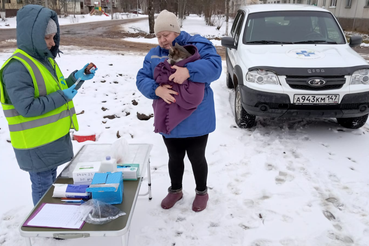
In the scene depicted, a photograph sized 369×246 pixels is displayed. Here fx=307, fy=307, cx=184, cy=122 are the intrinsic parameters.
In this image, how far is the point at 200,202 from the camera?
2928 mm

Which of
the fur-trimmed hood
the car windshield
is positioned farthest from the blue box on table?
the car windshield

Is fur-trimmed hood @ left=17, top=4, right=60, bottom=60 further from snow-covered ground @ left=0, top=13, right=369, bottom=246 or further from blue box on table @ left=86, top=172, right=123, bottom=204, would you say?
snow-covered ground @ left=0, top=13, right=369, bottom=246

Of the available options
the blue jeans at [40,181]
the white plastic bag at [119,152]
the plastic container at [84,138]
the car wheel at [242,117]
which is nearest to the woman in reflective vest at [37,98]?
A: the blue jeans at [40,181]

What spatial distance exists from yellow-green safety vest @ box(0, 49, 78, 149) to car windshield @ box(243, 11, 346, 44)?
11.9 ft

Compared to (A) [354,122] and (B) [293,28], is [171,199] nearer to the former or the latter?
(A) [354,122]

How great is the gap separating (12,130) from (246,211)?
2.11 m

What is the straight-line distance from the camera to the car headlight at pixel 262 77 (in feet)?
13.6

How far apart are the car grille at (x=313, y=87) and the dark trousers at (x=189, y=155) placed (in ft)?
6.32

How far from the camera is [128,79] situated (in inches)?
286

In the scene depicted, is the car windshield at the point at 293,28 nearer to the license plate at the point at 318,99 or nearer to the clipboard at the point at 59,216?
the license plate at the point at 318,99

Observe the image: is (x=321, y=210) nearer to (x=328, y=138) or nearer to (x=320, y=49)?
(x=328, y=138)

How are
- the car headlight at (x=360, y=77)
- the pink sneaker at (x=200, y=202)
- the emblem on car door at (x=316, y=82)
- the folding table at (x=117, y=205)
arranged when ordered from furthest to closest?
the car headlight at (x=360, y=77) → the emblem on car door at (x=316, y=82) → the pink sneaker at (x=200, y=202) → the folding table at (x=117, y=205)

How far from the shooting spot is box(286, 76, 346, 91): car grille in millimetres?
3998

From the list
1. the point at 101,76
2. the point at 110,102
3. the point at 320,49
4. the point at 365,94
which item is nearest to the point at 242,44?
the point at 320,49
